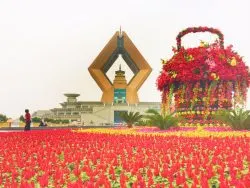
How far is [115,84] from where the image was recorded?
8662 cm

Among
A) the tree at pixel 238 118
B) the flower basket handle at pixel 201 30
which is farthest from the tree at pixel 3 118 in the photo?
the tree at pixel 238 118

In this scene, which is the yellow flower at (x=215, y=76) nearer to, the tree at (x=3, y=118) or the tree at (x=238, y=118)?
the tree at (x=238, y=118)

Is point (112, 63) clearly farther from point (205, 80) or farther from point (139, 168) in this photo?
point (139, 168)

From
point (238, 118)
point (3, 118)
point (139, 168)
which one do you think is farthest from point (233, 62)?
point (3, 118)

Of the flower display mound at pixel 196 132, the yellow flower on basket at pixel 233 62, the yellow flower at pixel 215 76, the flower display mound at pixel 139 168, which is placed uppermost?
the yellow flower on basket at pixel 233 62

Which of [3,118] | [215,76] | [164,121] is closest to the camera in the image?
[164,121]

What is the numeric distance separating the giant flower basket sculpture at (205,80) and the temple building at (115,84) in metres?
51.2

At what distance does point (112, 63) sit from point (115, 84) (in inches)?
157

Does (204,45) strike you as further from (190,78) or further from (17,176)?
(17,176)

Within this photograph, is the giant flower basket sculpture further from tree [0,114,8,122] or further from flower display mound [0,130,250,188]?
tree [0,114,8,122]

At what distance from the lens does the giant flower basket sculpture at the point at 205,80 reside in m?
21.0

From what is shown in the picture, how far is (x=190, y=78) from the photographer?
68.5 feet

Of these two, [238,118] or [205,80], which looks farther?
[205,80]

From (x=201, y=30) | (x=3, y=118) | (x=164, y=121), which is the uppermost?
(x=201, y=30)
